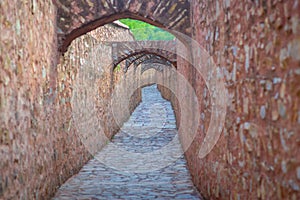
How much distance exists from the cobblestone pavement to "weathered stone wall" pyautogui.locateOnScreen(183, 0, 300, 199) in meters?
1.46

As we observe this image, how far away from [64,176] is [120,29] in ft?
25.0

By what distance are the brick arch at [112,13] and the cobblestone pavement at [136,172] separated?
1.89 m

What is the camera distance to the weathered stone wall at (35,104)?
10.1 feet

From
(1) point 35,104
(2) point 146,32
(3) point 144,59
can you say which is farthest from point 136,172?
(2) point 146,32

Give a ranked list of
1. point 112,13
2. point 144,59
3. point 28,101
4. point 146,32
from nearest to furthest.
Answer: point 28,101, point 112,13, point 144,59, point 146,32

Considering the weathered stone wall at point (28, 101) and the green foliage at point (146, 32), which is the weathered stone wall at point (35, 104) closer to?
the weathered stone wall at point (28, 101)

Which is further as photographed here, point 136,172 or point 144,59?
point 144,59

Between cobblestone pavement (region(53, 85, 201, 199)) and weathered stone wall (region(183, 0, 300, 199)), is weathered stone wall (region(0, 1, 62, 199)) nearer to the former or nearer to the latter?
cobblestone pavement (region(53, 85, 201, 199))

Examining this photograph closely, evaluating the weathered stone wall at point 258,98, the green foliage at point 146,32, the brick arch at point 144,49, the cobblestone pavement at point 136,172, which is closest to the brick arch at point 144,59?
the brick arch at point 144,49

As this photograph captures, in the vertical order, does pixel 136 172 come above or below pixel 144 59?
below

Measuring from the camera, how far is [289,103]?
177cm

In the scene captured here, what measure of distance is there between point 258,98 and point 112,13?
3018 mm

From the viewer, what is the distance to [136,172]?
19.6 ft

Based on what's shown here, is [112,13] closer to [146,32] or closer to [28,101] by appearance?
[28,101]
